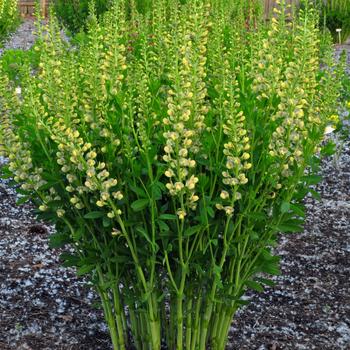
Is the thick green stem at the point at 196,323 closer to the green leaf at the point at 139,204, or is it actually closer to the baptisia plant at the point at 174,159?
the baptisia plant at the point at 174,159

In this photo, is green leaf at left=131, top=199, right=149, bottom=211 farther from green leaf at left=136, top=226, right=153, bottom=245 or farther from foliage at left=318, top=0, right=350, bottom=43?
foliage at left=318, top=0, right=350, bottom=43

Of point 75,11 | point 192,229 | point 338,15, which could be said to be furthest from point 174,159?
point 338,15

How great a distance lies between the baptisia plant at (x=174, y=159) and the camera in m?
2.33

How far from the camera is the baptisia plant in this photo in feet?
7.63

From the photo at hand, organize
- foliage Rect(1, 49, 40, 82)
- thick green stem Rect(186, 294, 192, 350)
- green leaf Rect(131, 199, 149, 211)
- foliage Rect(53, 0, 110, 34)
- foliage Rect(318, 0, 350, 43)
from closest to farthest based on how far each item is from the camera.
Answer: green leaf Rect(131, 199, 149, 211) < thick green stem Rect(186, 294, 192, 350) < foliage Rect(1, 49, 40, 82) < foliage Rect(53, 0, 110, 34) < foliage Rect(318, 0, 350, 43)

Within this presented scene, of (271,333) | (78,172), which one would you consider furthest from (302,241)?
(78,172)

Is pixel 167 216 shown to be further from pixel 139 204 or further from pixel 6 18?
pixel 6 18

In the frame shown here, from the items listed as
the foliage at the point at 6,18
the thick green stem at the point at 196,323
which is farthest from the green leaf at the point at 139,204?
the foliage at the point at 6,18

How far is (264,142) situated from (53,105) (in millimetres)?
798

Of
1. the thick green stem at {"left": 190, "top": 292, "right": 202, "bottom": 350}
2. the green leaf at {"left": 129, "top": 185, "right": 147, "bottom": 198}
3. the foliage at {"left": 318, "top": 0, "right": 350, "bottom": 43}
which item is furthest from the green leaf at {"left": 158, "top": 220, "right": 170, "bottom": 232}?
the foliage at {"left": 318, "top": 0, "right": 350, "bottom": 43}

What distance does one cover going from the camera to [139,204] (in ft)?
7.62

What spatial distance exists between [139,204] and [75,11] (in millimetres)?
8142

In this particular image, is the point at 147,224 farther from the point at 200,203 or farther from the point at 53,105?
the point at 53,105

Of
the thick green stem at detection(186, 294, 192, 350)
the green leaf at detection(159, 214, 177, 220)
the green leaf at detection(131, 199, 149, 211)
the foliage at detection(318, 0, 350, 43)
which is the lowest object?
the foliage at detection(318, 0, 350, 43)
